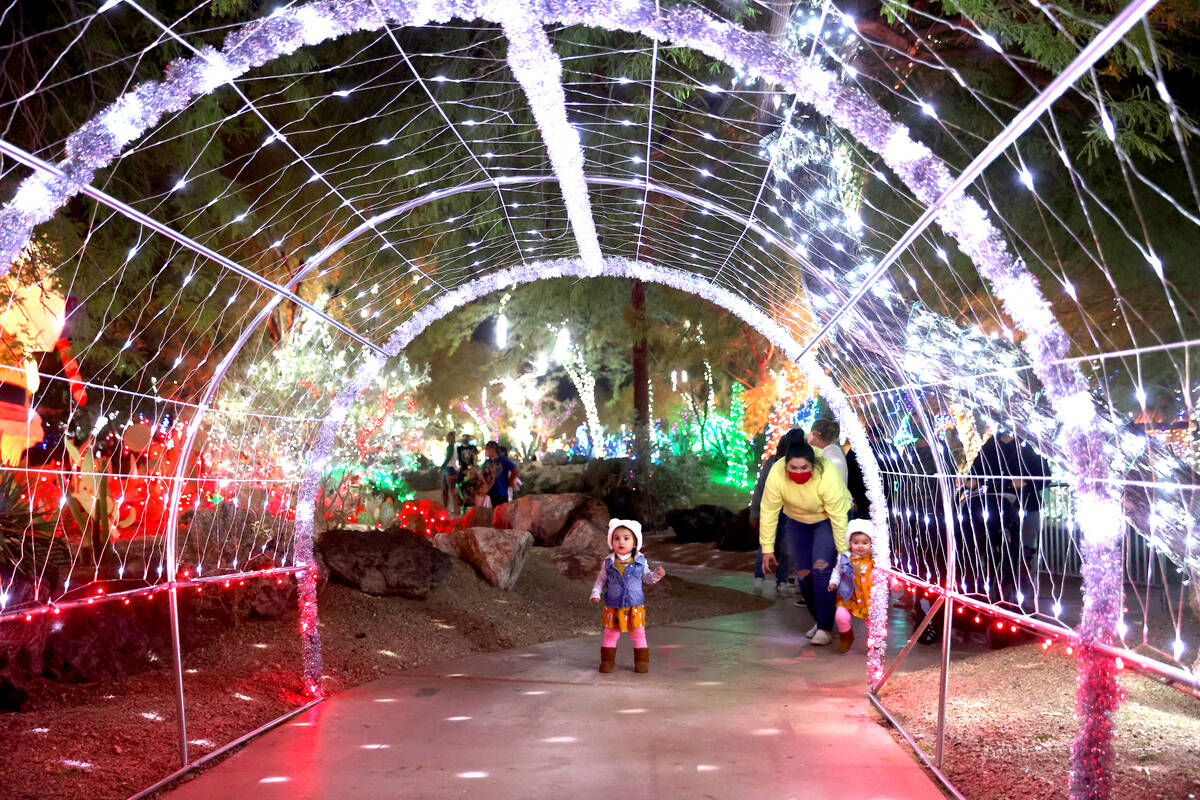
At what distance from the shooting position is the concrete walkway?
4207 mm

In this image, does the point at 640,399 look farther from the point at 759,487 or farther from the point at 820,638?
the point at 820,638

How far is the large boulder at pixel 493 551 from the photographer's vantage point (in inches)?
380

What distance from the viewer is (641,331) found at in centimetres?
1931

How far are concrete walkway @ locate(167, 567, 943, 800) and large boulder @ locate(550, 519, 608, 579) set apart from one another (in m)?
3.88

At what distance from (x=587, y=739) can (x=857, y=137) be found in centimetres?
314

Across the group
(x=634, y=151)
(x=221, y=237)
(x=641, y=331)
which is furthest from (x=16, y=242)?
(x=641, y=331)

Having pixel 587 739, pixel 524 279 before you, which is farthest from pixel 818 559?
pixel 587 739

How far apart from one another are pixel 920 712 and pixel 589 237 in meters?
3.54

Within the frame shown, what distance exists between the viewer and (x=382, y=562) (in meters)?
8.52

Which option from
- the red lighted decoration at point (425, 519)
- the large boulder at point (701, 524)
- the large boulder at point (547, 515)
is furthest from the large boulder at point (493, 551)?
the large boulder at point (701, 524)

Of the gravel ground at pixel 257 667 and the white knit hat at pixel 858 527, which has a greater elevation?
the white knit hat at pixel 858 527

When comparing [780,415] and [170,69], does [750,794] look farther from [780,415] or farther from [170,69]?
[780,415]

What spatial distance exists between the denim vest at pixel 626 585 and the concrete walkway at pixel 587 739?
0.48 meters

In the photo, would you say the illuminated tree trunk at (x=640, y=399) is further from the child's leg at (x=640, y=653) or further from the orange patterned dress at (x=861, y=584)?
the child's leg at (x=640, y=653)
